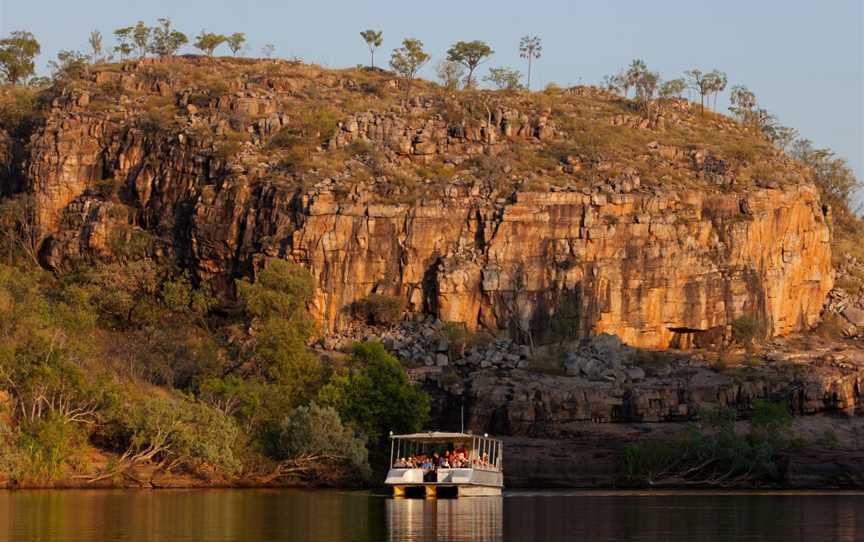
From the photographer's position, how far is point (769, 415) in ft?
255

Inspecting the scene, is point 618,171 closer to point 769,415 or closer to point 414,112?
point 414,112

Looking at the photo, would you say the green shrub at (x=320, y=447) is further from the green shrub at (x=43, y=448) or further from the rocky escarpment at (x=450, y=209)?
the rocky escarpment at (x=450, y=209)

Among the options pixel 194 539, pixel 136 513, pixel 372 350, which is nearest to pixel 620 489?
pixel 372 350

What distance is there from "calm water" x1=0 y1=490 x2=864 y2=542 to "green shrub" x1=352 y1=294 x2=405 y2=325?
86.2ft

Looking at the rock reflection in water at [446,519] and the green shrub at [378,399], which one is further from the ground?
the green shrub at [378,399]

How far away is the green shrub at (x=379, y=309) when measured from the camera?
90.5m

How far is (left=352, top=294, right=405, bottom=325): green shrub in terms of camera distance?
90.5 meters

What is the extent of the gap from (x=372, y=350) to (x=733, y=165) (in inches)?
1369

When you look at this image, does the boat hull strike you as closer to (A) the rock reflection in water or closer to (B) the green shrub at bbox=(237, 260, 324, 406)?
(A) the rock reflection in water

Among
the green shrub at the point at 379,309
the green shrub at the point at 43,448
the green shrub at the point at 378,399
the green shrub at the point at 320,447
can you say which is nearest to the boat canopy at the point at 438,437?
the green shrub at the point at 320,447

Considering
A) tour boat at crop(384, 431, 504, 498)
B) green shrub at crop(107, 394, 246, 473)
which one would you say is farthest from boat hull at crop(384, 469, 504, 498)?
green shrub at crop(107, 394, 246, 473)

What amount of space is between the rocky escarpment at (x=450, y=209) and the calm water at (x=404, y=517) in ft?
93.1

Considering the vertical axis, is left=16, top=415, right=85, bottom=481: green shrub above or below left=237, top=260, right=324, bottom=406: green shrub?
below

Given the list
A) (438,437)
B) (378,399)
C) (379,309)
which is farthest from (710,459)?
(379,309)
